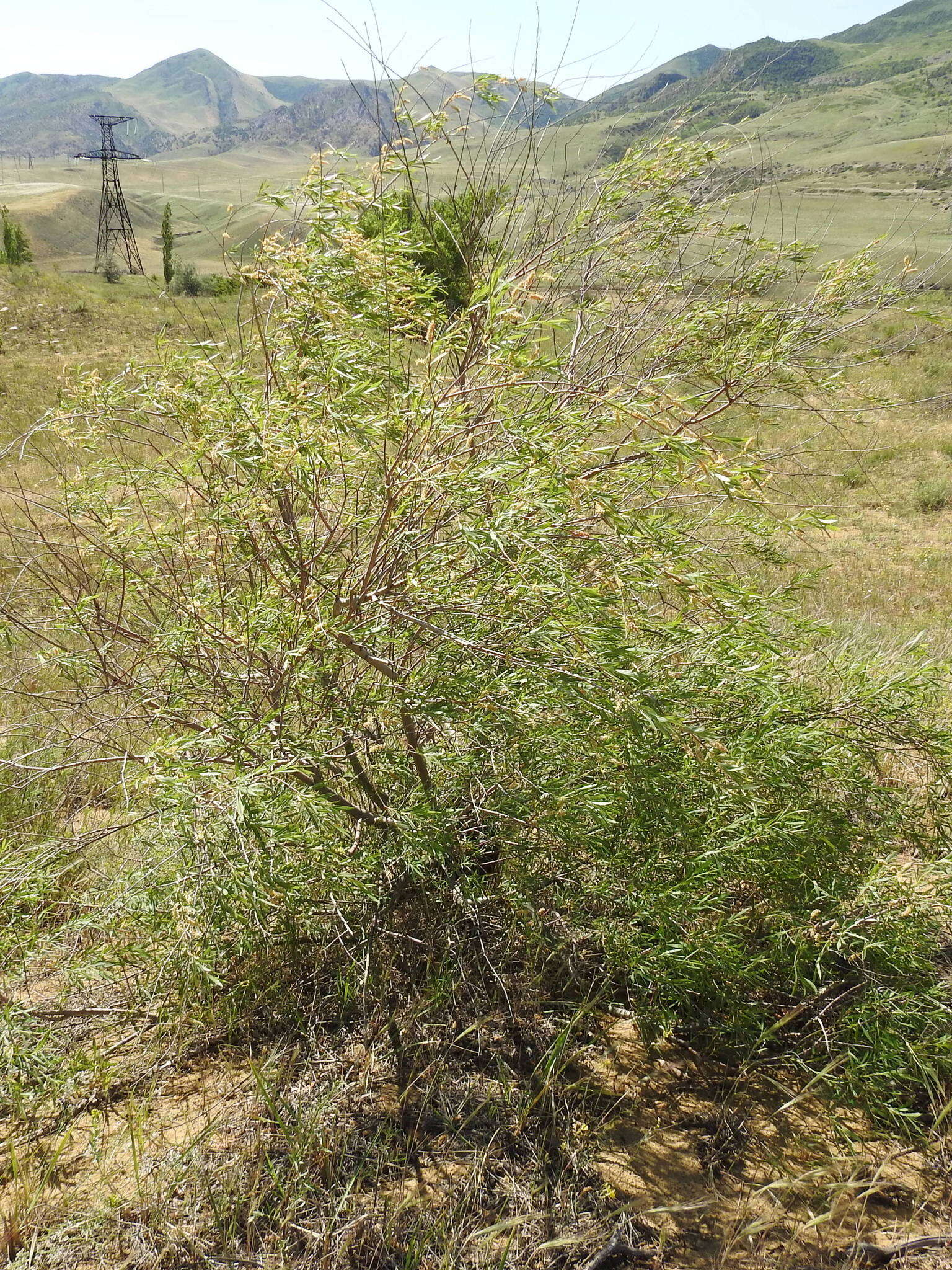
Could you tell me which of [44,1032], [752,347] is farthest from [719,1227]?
[752,347]

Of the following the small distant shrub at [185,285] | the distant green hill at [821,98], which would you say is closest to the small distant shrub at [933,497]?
the distant green hill at [821,98]

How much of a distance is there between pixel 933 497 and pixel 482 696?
28.4ft

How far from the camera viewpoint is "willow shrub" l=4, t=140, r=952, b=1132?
192cm

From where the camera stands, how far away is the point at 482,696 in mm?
2139

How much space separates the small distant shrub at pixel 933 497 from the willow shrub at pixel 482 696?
7.17 m

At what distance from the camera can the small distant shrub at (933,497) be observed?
888 cm

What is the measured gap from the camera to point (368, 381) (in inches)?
85.9

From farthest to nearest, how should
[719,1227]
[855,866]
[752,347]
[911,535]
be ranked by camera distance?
1. [911,535]
2. [752,347]
3. [855,866]
4. [719,1227]

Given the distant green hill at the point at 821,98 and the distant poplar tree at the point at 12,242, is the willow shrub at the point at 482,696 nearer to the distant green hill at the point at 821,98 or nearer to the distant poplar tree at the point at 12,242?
the distant green hill at the point at 821,98

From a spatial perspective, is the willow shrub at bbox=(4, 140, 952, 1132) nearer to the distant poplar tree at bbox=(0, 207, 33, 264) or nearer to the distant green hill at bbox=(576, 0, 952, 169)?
the distant green hill at bbox=(576, 0, 952, 169)

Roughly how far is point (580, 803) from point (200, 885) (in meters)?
0.98

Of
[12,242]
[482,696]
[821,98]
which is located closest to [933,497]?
[821,98]

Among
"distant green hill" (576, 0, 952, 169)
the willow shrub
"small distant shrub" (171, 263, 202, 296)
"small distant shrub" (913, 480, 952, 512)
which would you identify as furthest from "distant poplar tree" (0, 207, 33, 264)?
the willow shrub

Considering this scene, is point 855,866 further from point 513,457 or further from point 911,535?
A: point 911,535
